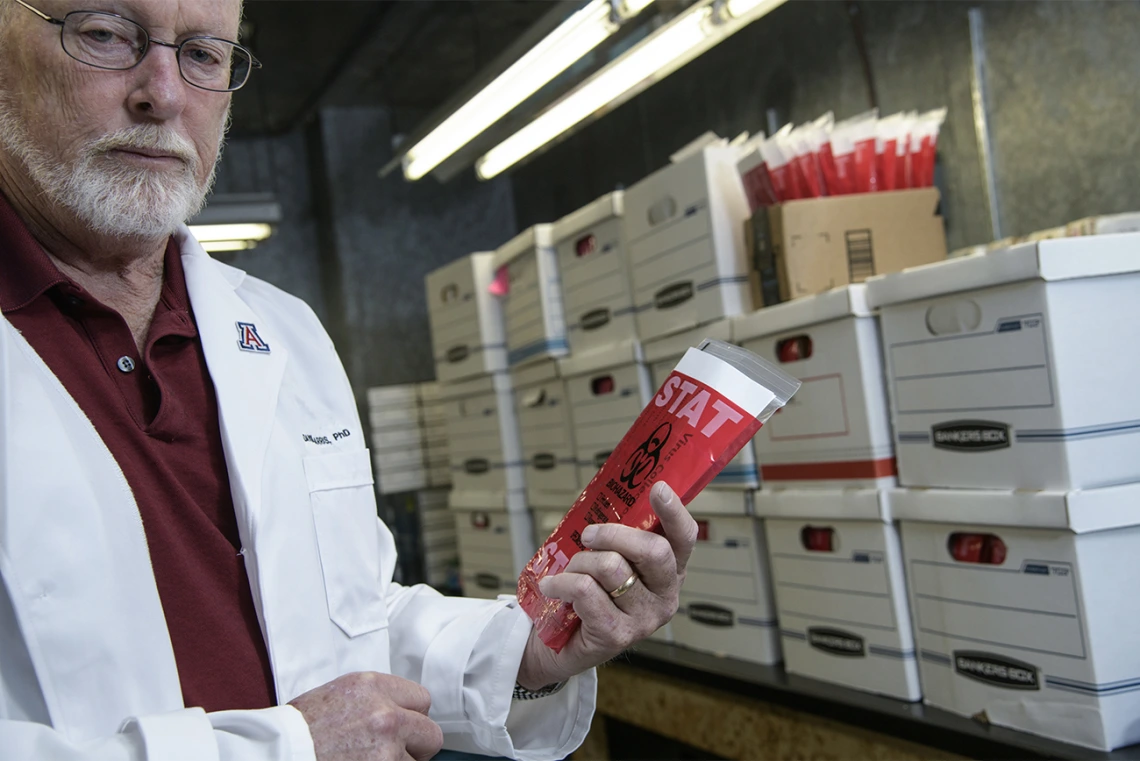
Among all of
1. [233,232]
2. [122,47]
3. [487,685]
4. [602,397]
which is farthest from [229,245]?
[487,685]

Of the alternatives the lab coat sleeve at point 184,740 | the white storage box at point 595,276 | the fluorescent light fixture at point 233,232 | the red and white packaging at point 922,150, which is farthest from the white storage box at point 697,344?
the fluorescent light fixture at point 233,232

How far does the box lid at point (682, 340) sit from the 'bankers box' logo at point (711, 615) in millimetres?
660

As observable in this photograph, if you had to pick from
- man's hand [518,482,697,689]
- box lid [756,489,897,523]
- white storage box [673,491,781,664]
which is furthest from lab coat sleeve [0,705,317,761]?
white storage box [673,491,781,664]

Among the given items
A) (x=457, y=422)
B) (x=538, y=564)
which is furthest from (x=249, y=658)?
(x=457, y=422)

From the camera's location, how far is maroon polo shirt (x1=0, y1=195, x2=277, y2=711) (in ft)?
3.38

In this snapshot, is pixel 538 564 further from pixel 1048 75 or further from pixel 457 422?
pixel 457 422

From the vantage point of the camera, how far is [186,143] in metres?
1.12

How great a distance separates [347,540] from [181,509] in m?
0.22

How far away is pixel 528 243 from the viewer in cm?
323

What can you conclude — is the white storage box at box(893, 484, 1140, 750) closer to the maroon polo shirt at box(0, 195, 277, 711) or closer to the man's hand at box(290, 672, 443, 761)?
→ the man's hand at box(290, 672, 443, 761)

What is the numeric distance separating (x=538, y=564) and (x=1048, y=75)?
2.20 metres

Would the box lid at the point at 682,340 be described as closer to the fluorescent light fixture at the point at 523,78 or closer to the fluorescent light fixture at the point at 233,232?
the fluorescent light fixture at the point at 523,78

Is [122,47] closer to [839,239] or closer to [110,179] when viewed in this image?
[110,179]

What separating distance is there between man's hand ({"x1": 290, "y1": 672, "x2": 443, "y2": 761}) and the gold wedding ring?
0.22 meters
